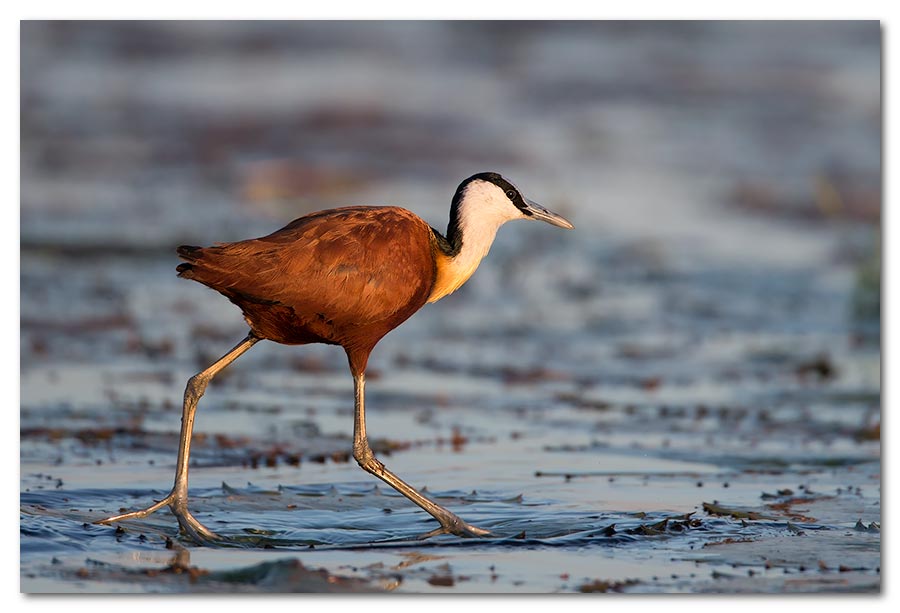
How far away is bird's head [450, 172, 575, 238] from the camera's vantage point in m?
7.21

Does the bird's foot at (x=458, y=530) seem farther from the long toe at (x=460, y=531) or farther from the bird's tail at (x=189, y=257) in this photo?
the bird's tail at (x=189, y=257)

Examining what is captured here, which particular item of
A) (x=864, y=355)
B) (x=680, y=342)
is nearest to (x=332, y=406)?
(x=680, y=342)

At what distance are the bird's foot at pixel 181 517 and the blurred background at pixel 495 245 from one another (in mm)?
215

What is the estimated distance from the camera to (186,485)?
6.87m

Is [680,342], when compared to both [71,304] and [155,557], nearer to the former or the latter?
[71,304]

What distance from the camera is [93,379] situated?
978 centimetres

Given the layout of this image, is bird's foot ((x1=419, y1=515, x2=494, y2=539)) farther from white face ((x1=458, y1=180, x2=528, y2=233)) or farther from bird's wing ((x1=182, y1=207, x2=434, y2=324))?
white face ((x1=458, y1=180, x2=528, y2=233))

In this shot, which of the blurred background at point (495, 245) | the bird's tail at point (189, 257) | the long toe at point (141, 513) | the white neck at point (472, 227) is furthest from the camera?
the blurred background at point (495, 245)

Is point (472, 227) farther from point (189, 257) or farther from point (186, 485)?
point (186, 485)

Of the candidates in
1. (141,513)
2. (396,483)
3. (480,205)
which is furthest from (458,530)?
(480,205)

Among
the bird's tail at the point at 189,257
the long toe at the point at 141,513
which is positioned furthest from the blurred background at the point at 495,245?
the bird's tail at the point at 189,257

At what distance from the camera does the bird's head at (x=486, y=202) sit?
7.21 m

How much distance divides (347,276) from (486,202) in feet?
2.82

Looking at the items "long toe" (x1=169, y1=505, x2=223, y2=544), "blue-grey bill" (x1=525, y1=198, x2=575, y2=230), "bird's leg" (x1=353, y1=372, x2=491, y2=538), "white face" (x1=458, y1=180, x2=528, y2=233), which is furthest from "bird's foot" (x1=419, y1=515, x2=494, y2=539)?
"blue-grey bill" (x1=525, y1=198, x2=575, y2=230)
